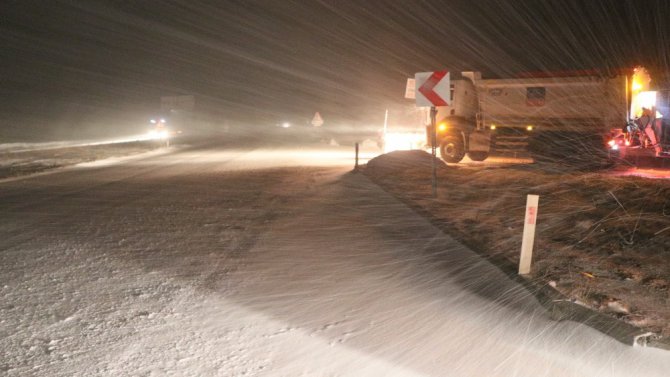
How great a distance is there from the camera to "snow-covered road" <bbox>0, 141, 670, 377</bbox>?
14.2 ft

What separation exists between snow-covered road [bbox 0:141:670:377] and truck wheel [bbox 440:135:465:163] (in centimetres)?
1203

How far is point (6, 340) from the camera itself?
15.1ft

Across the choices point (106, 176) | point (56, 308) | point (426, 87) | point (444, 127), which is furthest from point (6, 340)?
point (444, 127)

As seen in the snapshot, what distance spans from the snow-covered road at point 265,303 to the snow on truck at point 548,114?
40.9 ft

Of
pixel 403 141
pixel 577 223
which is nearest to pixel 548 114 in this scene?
pixel 403 141

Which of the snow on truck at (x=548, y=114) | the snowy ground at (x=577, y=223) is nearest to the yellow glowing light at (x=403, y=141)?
the snow on truck at (x=548, y=114)

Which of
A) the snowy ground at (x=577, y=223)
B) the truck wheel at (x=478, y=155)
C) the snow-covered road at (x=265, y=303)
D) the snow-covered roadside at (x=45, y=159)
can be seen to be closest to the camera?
the snow-covered road at (x=265, y=303)

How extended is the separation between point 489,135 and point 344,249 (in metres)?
16.0

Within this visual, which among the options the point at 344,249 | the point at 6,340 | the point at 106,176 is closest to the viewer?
the point at 6,340

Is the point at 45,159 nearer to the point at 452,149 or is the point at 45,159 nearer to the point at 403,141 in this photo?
the point at 403,141

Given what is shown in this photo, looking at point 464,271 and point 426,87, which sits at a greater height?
point 426,87

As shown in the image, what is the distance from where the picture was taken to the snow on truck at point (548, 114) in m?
20.4

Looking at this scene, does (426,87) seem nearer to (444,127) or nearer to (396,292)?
(396,292)

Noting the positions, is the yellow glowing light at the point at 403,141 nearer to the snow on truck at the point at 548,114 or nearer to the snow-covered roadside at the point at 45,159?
the snow on truck at the point at 548,114
